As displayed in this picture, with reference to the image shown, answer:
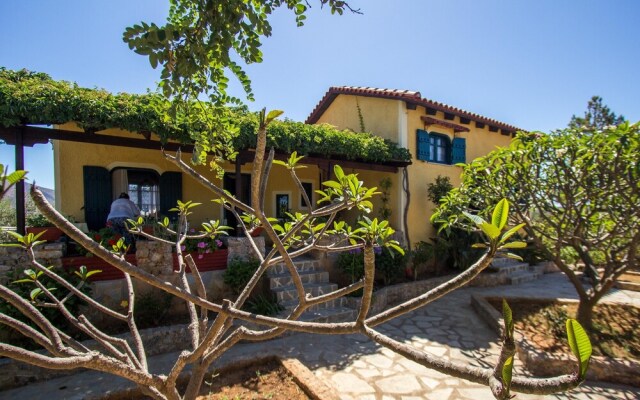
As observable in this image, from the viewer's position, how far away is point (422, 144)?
33.1 feet

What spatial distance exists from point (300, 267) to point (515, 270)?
294 inches

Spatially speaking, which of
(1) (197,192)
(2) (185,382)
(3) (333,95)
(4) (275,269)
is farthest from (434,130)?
(2) (185,382)

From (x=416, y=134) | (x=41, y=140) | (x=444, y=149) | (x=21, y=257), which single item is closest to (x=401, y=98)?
(x=416, y=134)

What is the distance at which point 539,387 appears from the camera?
2.26 feet

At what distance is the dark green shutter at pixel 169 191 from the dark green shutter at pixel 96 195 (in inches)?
47.2

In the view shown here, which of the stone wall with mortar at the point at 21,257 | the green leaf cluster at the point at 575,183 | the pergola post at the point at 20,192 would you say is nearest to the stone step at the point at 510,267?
the green leaf cluster at the point at 575,183

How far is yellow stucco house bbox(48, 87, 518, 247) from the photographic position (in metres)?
7.57

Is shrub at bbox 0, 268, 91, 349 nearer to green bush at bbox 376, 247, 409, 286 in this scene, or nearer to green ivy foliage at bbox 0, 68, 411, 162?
green ivy foliage at bbox 0, 68, 411, 162

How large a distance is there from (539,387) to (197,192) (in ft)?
30.8

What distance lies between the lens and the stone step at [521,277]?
957 centimetres

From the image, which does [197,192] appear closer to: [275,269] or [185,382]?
[275,269]

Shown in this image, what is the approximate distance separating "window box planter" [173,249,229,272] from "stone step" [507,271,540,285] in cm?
845

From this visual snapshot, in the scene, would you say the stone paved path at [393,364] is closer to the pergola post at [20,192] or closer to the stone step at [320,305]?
the stone step at [320,305]

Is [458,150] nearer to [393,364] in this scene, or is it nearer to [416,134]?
[416,134]
